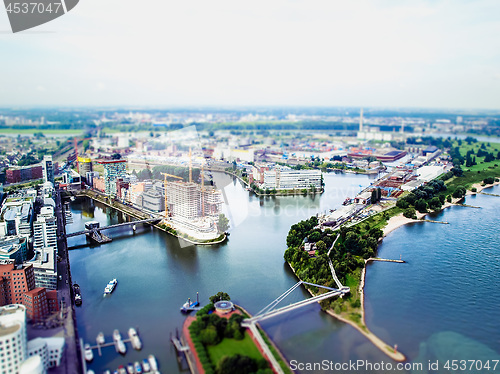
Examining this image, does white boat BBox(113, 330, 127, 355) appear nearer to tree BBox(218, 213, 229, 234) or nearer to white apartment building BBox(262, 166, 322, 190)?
tree BBox(218, 213, 229, 234)

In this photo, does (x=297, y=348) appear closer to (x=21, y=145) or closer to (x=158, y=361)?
(x=158, y=361)

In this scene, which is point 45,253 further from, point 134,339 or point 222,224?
point 222,224

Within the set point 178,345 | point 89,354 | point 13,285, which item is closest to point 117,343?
point 89,354

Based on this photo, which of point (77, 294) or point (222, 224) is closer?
point (77, 294)

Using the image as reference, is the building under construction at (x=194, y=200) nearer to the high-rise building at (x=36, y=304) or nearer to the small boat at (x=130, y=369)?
the high-rise building at (x=36, y=304)

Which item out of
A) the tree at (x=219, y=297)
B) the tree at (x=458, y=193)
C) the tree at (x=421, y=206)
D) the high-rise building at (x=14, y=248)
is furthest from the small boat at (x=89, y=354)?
the tree at (x=458, y=193)

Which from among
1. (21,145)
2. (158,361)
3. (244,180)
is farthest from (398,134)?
(158,361)
